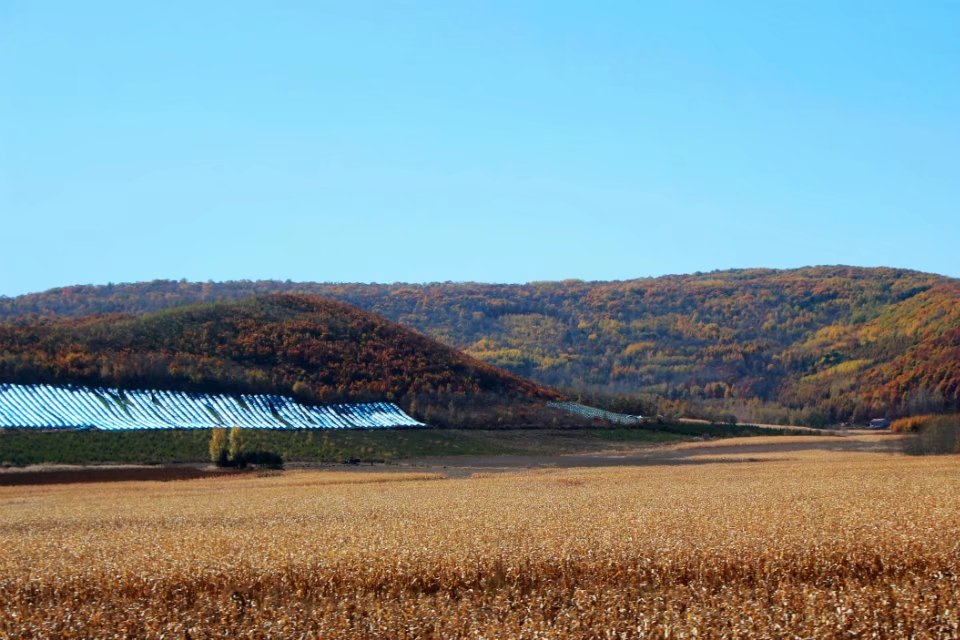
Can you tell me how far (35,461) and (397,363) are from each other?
45136 mm

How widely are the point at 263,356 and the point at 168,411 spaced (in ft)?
67.2

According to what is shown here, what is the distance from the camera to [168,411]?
7131cm

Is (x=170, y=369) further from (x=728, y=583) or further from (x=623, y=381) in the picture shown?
(x=623, y=381)

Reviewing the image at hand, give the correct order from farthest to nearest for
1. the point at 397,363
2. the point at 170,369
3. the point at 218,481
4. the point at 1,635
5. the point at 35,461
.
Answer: the point at 397,363 < the point at 170,369 < the point at 35,461 < the point at 218,481 < the point at 1,635

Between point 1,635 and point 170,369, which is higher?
point 170,369

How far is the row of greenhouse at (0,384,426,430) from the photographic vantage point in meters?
64.0

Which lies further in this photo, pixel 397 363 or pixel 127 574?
pixel 397 363

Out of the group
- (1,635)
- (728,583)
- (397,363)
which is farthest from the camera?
(397,363)

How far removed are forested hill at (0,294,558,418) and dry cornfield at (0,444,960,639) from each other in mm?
50962

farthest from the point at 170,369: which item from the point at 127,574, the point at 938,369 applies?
the point at 938,369

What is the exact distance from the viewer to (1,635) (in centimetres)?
1413

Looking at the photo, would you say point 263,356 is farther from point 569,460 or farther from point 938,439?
point 938,439

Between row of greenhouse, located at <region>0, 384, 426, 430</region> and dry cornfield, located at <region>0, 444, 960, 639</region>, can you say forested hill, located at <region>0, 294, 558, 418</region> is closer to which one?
row of greenhouse, located at <region>0, 384, 426, 430</region>

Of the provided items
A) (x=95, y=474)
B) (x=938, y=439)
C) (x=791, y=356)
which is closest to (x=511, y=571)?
(x=95, y=474)
